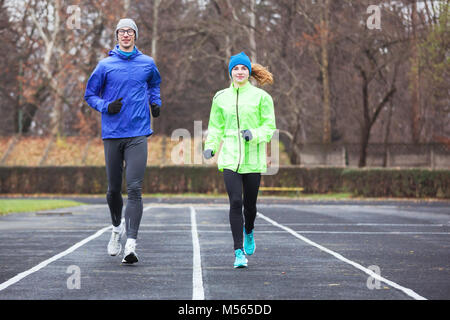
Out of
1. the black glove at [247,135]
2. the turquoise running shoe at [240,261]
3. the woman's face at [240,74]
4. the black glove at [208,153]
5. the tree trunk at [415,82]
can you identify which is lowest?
the turquoise running shoe at [240,261]

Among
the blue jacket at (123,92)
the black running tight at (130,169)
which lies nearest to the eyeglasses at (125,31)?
the blue jacket at (123,92)

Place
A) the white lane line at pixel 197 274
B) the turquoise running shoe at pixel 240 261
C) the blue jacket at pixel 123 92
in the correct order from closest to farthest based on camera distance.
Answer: the white lane line at pixel 197 274, the turquoise running shoe at pixel 240 261, the blue jacket at pixel 123 92

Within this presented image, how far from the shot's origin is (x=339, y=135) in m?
50.9

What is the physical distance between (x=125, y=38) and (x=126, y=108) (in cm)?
78

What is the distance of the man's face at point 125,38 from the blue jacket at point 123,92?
0.33ft

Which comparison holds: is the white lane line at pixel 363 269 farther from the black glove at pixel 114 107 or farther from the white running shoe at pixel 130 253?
the black glove at pixel 114 107

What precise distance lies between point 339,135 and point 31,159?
19798mm

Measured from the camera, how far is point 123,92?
862 cm

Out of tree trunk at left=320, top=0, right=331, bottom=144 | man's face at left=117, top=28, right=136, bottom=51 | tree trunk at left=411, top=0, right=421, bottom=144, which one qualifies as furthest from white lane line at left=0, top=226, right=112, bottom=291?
tree trunk at left=320, top=0, right=331, bottom=144

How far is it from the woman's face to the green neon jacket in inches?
2.7

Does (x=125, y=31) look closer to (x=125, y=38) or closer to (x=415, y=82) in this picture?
(x=125, y=38)

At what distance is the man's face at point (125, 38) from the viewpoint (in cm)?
862
